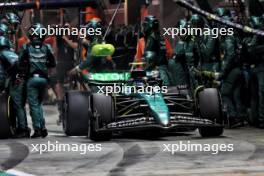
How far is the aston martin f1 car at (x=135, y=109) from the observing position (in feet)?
39.9

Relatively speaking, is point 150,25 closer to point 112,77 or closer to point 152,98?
point 112,77

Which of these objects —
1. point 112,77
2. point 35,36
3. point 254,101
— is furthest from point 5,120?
point 254,101

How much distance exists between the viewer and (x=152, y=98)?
41.2 feet

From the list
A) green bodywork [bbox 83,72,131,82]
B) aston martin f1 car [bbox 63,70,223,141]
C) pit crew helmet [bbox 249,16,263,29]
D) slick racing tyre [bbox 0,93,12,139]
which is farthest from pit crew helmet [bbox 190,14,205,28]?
slick racing tyre [bbox 0,93,12,139]

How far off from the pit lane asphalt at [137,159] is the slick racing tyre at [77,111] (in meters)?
0.77

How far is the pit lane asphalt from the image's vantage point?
889cm

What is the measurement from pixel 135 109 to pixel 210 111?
3.99ft

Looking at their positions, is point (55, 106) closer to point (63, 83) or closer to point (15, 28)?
point (63, 83)

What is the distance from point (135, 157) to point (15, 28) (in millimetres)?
5550

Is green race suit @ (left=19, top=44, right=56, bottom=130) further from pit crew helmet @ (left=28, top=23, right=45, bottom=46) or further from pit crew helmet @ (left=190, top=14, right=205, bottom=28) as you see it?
pit crew helmet @ (left=190, top=14, right=205, bottom=28)

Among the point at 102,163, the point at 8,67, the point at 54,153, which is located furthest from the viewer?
the point at 8,67

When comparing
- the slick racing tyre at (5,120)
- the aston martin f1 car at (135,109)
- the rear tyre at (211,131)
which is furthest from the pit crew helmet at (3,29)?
the rear tyre at (211,131)

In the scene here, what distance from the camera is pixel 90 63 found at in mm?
14695

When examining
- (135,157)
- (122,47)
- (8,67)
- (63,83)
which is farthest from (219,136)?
(63,83)
